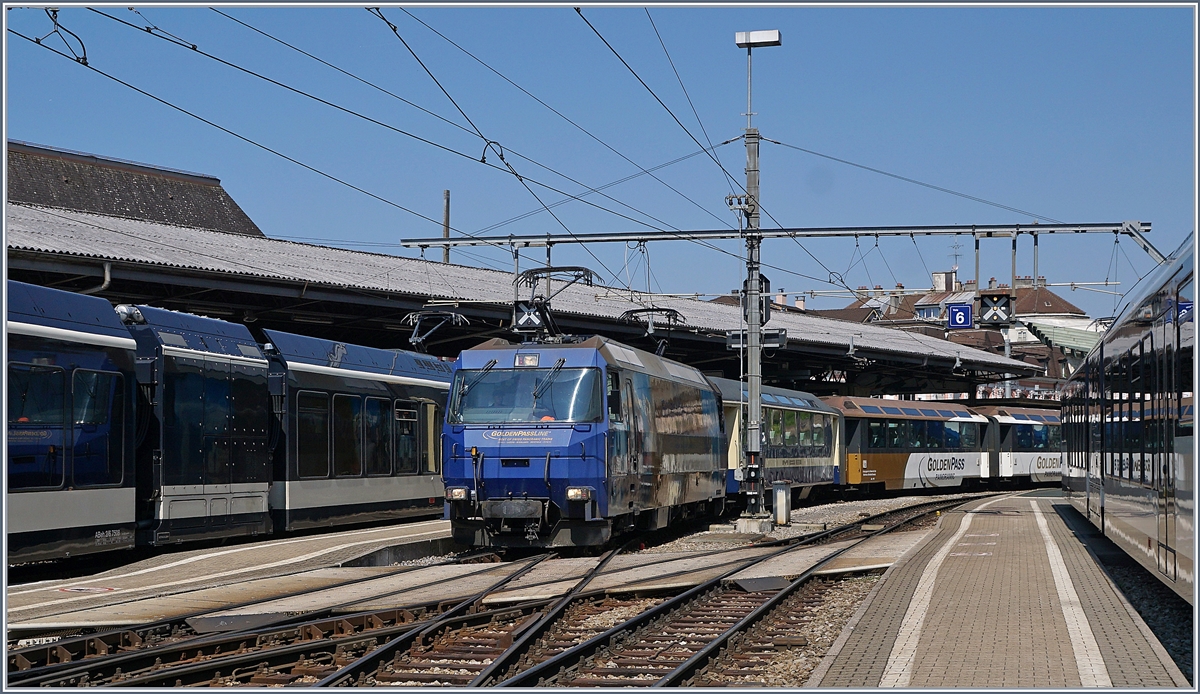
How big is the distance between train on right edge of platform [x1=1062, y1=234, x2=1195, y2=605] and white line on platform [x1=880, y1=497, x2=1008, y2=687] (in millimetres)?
1836

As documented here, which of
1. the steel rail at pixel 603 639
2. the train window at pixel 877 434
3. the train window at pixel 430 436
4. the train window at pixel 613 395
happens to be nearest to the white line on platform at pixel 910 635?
the steel rail at pixel 603 639

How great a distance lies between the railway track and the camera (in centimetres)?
837

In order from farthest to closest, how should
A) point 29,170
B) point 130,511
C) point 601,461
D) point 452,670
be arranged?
point 29,170, point 601,461, point 130,511, point 452,670

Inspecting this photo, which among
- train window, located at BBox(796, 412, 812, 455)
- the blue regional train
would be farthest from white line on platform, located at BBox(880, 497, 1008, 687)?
train window, located at BBox(796, 412, 812, 455)

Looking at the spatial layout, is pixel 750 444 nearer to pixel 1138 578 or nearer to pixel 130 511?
pixel 1138 578

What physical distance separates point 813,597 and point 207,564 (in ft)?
23.1

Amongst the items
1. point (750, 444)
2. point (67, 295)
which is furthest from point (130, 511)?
point (750, 444)

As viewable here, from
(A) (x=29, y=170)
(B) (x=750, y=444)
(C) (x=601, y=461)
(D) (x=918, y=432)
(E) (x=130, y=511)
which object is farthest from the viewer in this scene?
A: (A) (x=29, y=170)

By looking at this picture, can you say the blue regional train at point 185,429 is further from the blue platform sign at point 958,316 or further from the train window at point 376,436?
the blue platform sign at point 958,316

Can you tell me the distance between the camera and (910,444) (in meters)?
40.5

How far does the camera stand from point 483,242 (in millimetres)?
24719

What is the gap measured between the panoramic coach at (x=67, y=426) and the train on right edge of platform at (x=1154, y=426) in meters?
10.0

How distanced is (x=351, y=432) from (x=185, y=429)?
4499 millimetres

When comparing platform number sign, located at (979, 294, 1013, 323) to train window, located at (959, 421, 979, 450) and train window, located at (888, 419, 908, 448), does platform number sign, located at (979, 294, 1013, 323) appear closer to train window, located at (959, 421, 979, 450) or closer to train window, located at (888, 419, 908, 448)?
train window, located at (888, 419, 908, 448)
